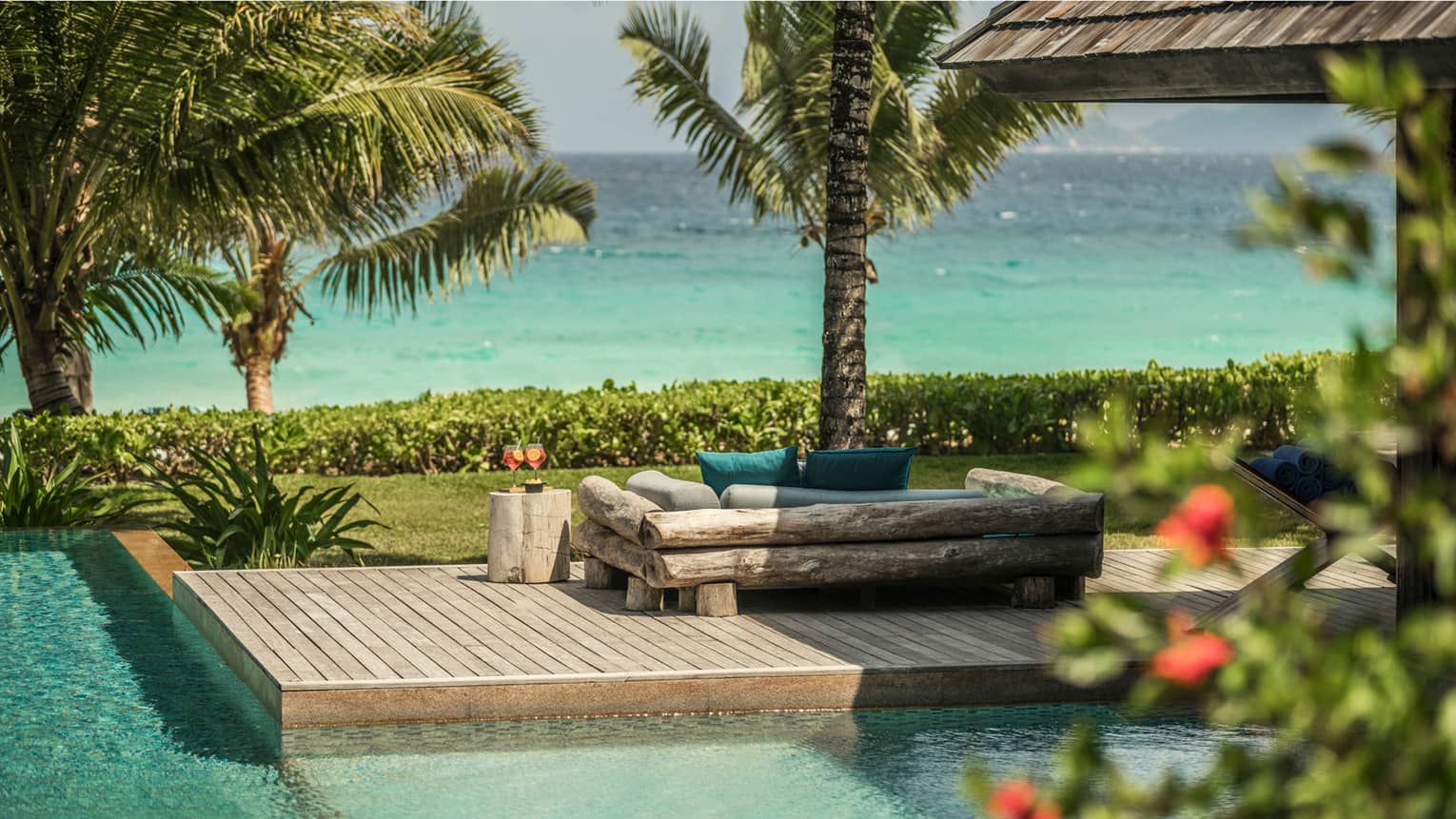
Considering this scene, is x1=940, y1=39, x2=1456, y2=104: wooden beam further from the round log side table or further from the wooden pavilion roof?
the round log side table

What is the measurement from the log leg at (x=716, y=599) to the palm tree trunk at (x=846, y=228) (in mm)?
2478

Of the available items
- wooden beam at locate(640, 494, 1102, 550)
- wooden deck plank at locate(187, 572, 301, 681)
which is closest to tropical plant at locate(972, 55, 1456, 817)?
wooden deck plank at locate(187, 572, 301, 681)

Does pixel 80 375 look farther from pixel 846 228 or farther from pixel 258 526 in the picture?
pixel 846 228

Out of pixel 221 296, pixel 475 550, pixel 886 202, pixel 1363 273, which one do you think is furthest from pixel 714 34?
pixel 1363 273

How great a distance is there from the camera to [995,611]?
8.23 metres

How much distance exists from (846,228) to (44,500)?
6.06m

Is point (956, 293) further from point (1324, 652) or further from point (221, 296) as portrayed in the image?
point (1324, 652)

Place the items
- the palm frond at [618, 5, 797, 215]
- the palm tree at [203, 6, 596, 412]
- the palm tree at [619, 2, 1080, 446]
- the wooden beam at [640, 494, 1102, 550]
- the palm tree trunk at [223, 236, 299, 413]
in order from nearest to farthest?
the wooden beam at [640, 494, 1102, 550] → the palm tree at [203, 6, 596, 412] → the palm tree at [619, 2, 1080, 446] → the palm frond at [618, 5, 797, 215] → the palm tree trunk at [223, 236, 299, 413]

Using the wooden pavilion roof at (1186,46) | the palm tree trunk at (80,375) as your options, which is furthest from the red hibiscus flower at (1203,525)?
the palm tree trunk at (80,375)

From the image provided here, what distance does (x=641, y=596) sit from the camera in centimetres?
814

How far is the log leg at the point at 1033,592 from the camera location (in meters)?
8.27

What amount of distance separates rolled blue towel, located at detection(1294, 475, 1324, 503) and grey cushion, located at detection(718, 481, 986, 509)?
60.5 inches

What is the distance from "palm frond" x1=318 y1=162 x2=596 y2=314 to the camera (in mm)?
15414

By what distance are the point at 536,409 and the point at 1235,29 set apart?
10.6m
